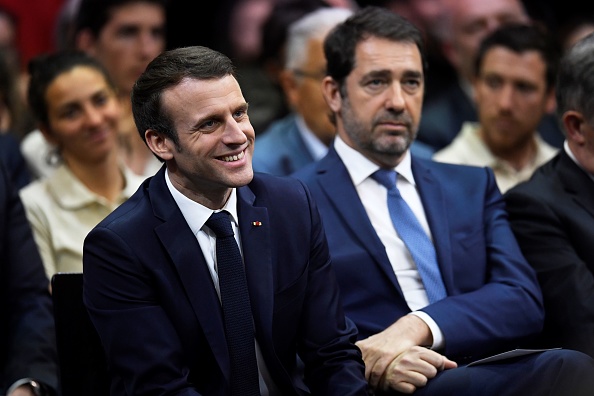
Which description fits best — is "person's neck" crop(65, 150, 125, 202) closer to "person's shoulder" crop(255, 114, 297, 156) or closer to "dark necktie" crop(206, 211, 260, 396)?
"person's shoulder" crop(255, 114, 297, 156)

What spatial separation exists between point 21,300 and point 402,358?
114cm

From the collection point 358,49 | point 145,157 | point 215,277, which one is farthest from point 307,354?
point 145,157

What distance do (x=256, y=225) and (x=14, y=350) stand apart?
2.84 feet

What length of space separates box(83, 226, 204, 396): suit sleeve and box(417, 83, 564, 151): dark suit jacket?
99.4 inches

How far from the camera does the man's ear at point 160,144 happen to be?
2.59m

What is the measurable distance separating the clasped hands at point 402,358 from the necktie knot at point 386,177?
0.48 m

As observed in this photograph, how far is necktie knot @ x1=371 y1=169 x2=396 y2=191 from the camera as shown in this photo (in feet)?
10.5

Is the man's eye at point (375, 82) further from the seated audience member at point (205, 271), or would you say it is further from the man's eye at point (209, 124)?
the man's eye at point (209, 124)

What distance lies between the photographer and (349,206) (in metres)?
3.12

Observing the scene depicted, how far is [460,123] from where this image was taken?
195 inches

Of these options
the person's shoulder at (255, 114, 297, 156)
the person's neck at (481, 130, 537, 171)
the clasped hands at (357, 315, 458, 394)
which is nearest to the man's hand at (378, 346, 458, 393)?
the clasped hands at (357, 315, 458, 394)

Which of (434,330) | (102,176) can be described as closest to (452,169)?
(434,330)

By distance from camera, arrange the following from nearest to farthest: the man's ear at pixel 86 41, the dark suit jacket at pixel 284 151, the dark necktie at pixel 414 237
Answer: the dark necktie at pixel 414 237 < the dark suit jacket at pixel 284 151 < the man's ear at pixel 86 41

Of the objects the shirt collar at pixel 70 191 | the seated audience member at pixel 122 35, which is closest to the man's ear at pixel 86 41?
the seated audience member at pixel 122 35
